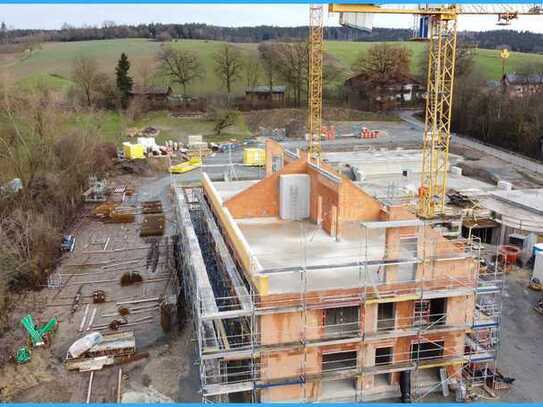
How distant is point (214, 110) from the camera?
2495 inches

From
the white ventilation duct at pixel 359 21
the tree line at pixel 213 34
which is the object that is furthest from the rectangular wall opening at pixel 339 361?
the tree line at pixel 213 34

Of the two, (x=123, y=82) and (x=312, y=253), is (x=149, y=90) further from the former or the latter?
(x=312, y=253)

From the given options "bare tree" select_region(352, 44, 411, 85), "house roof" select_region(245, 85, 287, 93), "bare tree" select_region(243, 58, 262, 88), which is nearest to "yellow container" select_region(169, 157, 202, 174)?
"house roof" select_region(245, 85, 287, 93)

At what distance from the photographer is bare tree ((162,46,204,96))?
72.9 m

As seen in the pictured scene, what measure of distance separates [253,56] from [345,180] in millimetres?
Result: 64502

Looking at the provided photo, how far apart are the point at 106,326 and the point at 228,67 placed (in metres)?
60.5

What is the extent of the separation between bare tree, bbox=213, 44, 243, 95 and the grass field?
2.93ft

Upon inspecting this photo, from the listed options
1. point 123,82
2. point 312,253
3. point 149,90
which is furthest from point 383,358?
point 149,90

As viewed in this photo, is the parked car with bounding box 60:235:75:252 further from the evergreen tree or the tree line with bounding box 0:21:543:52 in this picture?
the tree line with bounding box 0:21:543:52

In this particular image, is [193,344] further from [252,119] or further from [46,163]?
[252,119]

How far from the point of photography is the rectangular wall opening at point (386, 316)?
1500 cm

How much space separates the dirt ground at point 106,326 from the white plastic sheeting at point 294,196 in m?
5.53

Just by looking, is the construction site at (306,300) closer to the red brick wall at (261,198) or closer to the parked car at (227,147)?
the red brick wall at (261,198)

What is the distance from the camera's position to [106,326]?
1922 cm
